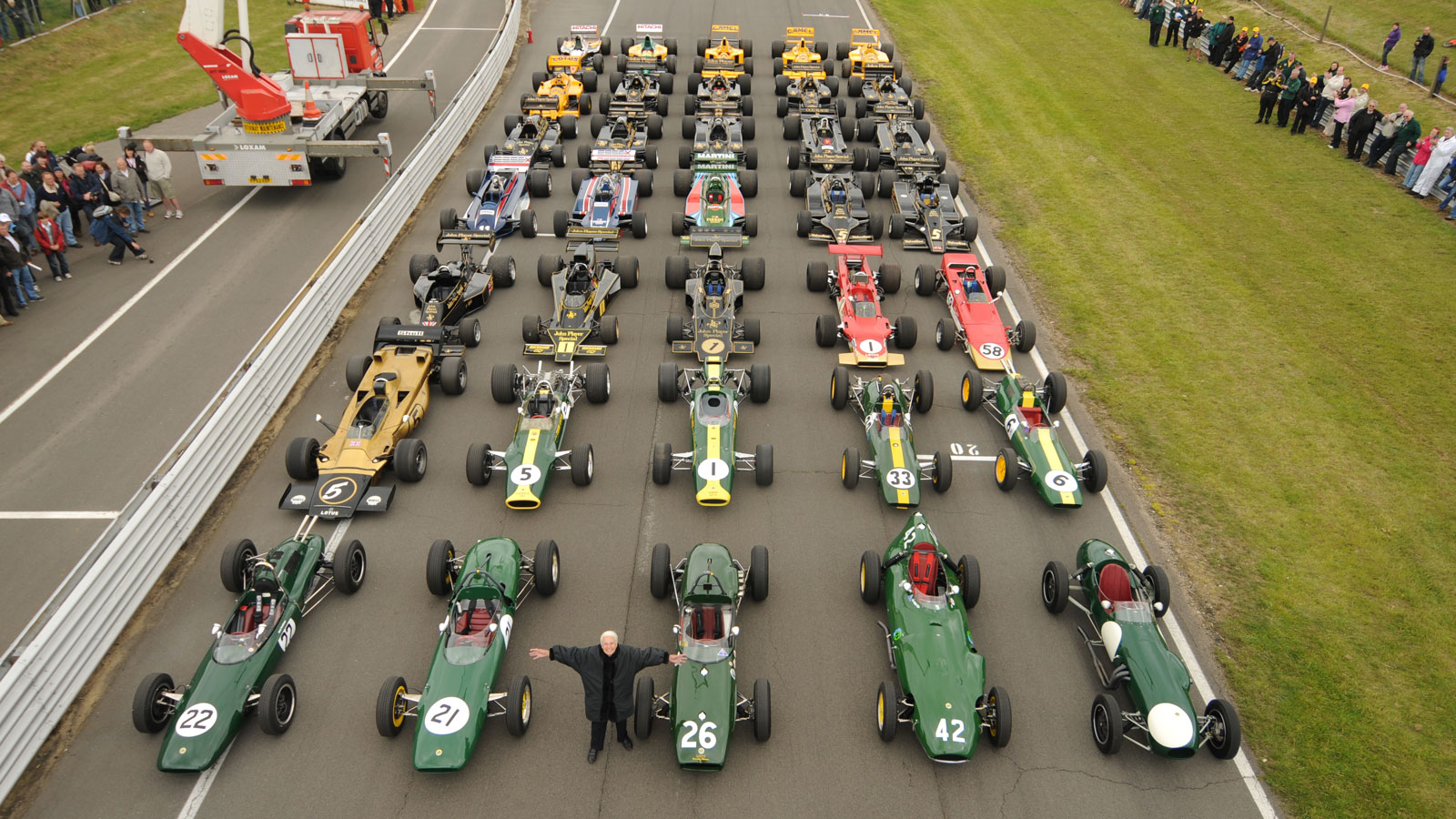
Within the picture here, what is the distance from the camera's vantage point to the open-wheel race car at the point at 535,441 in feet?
43.9

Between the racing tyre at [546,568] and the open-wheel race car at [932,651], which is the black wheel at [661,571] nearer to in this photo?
the racing tyre at [546,568]

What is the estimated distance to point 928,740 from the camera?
9.88 meters

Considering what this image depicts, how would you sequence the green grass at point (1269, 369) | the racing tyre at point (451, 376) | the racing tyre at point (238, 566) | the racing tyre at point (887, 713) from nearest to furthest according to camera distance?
the racing tyre at point (887, 713), the green grass at point (1269, 369), the racing tyre at point (238, 566), the racing tyre at point (451, 376)

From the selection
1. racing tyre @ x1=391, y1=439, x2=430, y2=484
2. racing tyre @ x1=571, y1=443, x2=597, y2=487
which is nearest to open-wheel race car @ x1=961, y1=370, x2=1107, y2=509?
racing tyre @ x1=571, y1=443, x2=597, y2=487

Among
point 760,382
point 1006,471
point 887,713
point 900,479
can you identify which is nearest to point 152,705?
point 887,713

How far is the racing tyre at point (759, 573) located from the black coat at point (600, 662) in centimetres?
244

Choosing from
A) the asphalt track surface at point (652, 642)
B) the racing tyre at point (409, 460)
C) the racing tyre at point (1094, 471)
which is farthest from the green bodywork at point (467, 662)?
the racing tyre at point (1094, 471)

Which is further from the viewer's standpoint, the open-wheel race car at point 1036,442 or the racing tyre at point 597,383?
the racing tyre at point 597,383

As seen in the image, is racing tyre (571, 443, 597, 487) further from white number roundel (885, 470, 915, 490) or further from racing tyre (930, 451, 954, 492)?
racing tyre (930, 451, 954, 492)

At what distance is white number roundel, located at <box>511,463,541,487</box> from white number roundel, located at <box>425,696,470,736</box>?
3.89 metres

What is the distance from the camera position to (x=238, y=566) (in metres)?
11.6

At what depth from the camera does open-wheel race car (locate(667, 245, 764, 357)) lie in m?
16.6

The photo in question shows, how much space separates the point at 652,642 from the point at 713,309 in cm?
751

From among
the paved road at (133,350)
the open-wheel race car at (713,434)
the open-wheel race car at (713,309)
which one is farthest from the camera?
the open-wheel race car at (713,309)
